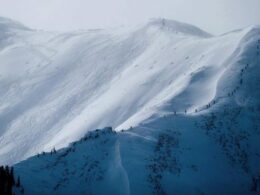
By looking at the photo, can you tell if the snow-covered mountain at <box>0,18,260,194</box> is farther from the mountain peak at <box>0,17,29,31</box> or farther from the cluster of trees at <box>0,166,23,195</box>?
the mountain peak at <box>0,17,29,31</box>

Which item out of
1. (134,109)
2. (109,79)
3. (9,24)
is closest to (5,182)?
(134,109)

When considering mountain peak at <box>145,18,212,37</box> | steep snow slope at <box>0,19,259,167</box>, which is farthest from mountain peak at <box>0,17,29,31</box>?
mountain peak at <box>145,18,212,37</box>

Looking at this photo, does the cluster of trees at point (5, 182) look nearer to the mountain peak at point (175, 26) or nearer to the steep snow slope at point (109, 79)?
the steep snow slope at point (109, 79)

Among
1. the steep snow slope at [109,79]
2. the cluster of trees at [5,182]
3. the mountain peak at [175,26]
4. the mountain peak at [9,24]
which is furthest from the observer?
the mountain peak at [9,24]

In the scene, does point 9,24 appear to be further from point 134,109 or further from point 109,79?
point 134,109

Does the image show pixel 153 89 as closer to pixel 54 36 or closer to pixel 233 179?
pixel 233 179

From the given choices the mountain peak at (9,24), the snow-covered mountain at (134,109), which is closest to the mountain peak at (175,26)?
the snow-covered mountain at (134,109)
